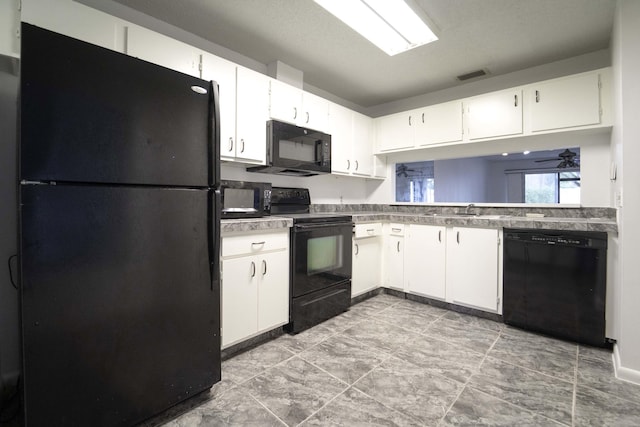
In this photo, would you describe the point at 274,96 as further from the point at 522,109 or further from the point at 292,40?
the point at 522,109

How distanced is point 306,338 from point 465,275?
65.0 inches

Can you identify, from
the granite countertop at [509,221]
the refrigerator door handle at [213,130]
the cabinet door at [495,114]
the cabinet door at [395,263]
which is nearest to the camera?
the refrigerator door handle at [213,130]

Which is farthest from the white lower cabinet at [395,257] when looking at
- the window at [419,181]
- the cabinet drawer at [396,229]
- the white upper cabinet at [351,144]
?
the window at [419,181]

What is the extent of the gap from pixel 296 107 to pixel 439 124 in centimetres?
163

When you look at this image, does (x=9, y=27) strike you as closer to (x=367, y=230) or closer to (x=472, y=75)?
(x=367, y=230)

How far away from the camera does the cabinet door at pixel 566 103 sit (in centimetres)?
241

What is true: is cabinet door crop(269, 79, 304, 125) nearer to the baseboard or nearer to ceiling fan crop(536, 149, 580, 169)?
ceiling fan crop(536, 149, 580, 169)

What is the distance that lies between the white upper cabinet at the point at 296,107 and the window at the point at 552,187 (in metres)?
2.53

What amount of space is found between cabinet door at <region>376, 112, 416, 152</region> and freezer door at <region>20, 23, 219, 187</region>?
2575mm

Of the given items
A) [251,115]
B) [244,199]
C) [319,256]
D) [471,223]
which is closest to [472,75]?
[471,223]

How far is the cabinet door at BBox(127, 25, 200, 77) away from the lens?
179cm

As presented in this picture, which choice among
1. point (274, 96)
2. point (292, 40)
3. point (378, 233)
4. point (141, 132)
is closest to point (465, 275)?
point (378, 233)

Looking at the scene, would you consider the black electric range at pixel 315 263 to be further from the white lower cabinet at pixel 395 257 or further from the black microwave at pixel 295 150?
the white lower cabinet at pixel 395 257

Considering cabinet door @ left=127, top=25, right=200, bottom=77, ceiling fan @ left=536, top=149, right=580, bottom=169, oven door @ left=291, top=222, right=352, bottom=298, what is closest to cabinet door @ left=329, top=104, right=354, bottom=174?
oven door @ left=291, top=222, right=352, bottom=298
